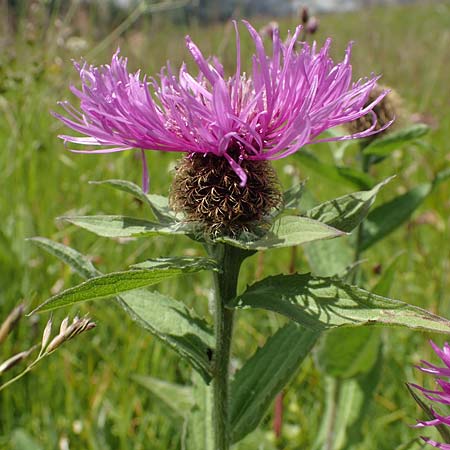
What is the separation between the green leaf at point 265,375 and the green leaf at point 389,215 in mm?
653

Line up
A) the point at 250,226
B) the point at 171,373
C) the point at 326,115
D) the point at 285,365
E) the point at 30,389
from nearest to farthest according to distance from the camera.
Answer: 1. the point at 326,115
2. the point at 250,226
3. the point at 285,365
4. the point at 30,389
5. the point at 171,373

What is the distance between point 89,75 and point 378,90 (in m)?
1.06

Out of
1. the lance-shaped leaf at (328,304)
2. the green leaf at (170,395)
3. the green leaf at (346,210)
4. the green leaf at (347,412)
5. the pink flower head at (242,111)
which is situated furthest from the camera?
the green leaf at (347,412)

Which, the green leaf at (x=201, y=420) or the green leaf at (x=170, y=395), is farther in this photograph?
the green leaf at (x=170, y=395)

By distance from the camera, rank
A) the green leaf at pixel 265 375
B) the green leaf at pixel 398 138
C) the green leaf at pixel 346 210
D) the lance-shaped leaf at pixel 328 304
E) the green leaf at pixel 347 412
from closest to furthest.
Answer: the lance-shaped leaf at pixel 328 304
the green leaf at pixel 346 210
the green leaf at pixel 265 375
the green leaf at pixel 398 138
the green leaf at pixel 347 412

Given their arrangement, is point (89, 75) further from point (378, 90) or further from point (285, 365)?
point (378, 90)

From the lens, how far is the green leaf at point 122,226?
108 cm

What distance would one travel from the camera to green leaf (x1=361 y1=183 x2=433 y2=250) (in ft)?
6.08

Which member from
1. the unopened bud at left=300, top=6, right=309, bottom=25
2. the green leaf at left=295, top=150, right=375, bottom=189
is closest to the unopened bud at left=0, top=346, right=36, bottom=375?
the green leaf at left=295, top=150, right=375, bottom=189

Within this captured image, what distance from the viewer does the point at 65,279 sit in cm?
208

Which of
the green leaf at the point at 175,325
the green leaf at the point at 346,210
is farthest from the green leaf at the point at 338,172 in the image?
the green leaf at the point at 175,325

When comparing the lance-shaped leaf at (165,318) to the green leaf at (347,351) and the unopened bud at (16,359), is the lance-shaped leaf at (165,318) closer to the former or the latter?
the unopened bud at (16,359)

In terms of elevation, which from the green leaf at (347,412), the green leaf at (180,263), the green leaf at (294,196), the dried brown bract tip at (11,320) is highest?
the green leaf at (294,196)

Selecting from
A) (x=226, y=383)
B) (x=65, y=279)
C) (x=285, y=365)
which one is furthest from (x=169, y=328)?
(x=65, y=279)
